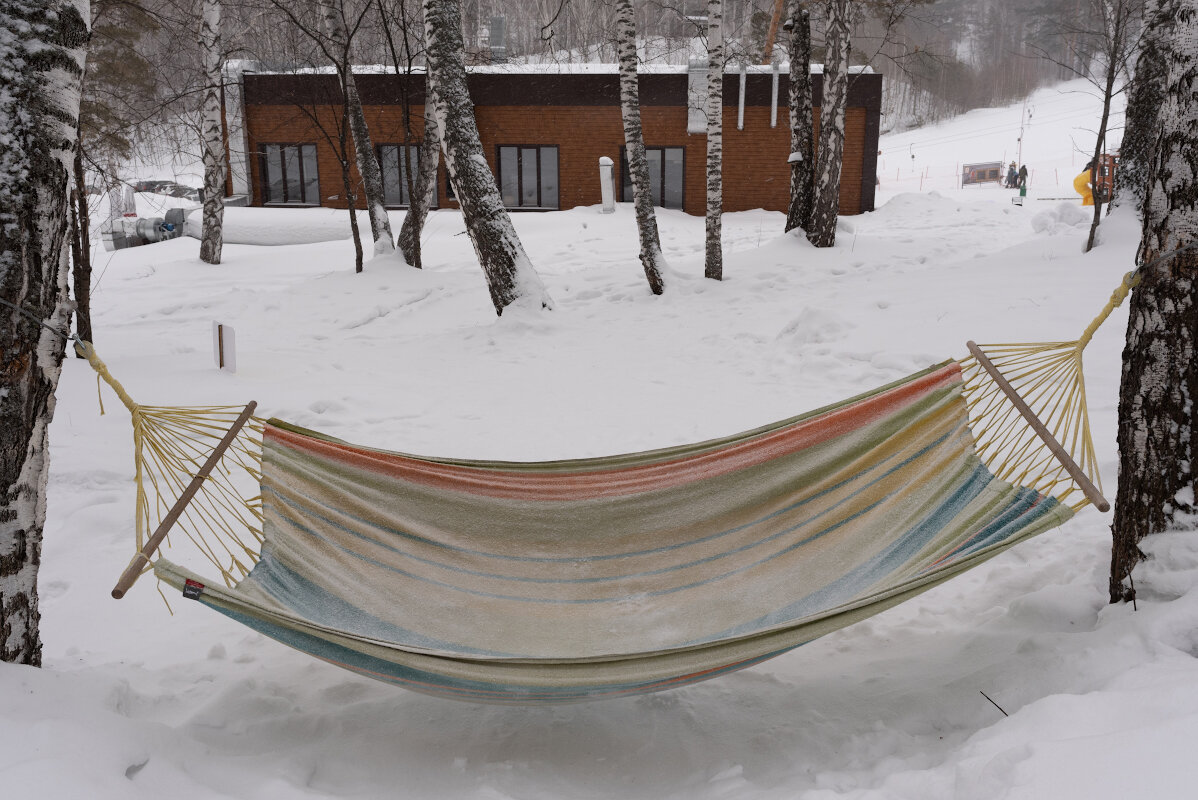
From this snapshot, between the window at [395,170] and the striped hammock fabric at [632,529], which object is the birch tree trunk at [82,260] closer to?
the striped hammock fabric at [632,529]

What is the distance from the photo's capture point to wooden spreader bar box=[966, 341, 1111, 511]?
7.71 feet

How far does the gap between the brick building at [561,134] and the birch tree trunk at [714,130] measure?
7.41 metres

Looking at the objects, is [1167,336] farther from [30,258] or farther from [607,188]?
[607,188]

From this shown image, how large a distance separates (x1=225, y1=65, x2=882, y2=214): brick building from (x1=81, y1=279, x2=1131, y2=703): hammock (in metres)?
13.4

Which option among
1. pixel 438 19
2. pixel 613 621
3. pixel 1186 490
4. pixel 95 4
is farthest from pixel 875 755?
pixel 95 4

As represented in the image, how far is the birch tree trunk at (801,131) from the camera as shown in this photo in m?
9.79

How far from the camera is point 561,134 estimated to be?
54.3 ft

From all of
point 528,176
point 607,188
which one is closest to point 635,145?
point 607,188

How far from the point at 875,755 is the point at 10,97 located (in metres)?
2.62

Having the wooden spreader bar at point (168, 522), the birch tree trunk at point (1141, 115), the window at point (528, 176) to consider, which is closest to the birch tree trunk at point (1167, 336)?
the wooden spreader bar at point (168, 522)

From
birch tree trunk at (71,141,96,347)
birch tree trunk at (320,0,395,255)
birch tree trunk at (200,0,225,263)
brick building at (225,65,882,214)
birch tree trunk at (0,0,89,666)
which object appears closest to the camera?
birch tree trunk at (0,0,89,666)

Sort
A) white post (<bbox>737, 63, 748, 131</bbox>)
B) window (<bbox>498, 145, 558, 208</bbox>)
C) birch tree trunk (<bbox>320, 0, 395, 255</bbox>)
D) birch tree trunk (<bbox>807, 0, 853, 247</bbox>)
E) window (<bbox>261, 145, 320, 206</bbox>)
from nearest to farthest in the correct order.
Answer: birch tree trunk (<bbox>807, 0, 853, 247</bbox>), birch tree trunk (<bbox>320, 0, 395, 255</bbox>), white post (<bbox>737, 63, 748, 131</bbox>), window (<bbox>498, 145, 558, 208</bbox>), window (<bbox>261, 145, 320, 206</bbox>)

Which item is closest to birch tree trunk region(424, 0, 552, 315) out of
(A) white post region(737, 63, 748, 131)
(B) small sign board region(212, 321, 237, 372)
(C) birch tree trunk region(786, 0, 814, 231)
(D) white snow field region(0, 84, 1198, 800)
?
(D) white snow field region(0, 84, 1198, 800)

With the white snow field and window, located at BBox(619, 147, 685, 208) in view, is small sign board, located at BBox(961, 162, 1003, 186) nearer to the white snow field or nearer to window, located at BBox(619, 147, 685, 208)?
window, located at BBox(619, 147, 685, 208)
